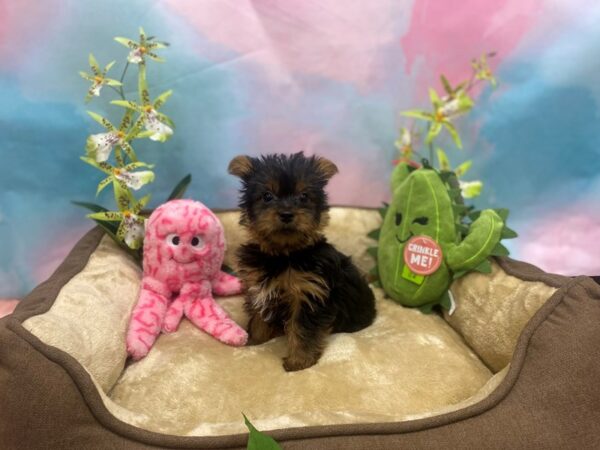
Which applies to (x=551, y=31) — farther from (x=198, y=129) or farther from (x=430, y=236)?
(x=198, y=129)

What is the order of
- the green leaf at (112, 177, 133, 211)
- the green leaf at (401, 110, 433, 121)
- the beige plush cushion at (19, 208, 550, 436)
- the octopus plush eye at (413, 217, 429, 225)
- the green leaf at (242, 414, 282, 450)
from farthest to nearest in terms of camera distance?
the green leaf at (401, 110, 433, 121)
the octopus plush eye at (413, 217, 429, 225)
the green leaf at (112, 177, 133, 211)
the beige plush cushion at (19, 208, 550, 436)
the green leaf at (242, 414, 282, 450)

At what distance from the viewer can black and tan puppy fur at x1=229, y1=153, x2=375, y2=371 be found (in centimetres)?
205

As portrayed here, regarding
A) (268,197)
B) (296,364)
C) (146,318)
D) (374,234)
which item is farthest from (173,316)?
(374,234)

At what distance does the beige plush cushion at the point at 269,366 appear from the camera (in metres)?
1.78

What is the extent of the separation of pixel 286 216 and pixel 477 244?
3.34ft

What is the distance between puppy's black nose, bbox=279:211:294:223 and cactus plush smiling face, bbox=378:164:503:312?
2.88ft

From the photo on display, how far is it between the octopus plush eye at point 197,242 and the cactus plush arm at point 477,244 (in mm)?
1267

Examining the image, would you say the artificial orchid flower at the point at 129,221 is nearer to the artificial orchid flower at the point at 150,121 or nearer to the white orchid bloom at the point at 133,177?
the white orchid bloom at the point at 133,177

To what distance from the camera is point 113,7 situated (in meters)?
2.66

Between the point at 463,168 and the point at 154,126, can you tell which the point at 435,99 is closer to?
the point at 463,168

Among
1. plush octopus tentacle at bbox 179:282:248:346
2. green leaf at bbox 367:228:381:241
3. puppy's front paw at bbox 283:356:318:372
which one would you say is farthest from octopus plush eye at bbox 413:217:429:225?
plush octopus tentacle at bbox 179:282:248:346

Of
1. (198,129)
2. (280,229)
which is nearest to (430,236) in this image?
(280,229)

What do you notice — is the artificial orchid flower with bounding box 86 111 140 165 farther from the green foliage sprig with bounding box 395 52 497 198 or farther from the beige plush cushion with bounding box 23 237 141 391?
the green foliage sprig with bounding box 395 52 497 198

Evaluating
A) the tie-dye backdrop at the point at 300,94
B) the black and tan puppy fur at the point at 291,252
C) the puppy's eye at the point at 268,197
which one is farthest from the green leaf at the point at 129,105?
the puppy's eye at the point at 268,197
